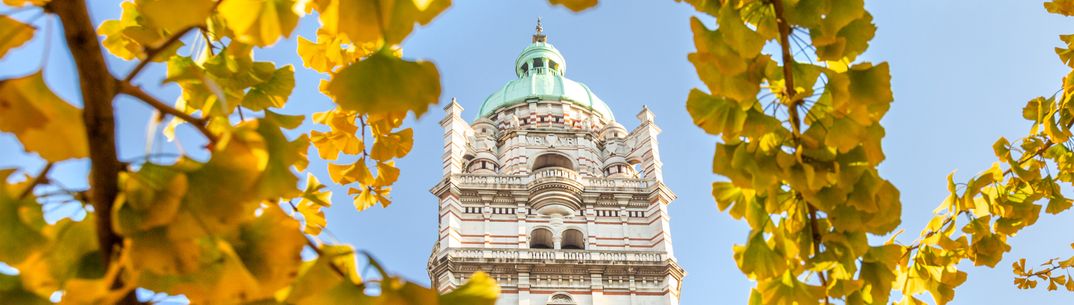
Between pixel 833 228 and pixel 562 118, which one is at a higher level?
pixel 562 118

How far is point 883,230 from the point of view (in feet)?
6.48

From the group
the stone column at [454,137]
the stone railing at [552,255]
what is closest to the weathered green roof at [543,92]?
the stone column at [454,137]

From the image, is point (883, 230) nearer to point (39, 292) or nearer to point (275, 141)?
point (275, 141)

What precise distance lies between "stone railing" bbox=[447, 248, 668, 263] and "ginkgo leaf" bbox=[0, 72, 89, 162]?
19701mm

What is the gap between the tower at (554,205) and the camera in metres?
20.8

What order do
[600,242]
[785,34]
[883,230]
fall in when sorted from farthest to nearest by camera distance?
[600,242] → [883,230] → [785,34]

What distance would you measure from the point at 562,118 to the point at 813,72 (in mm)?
25064

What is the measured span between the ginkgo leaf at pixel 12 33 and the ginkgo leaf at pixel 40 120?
0.46 feet

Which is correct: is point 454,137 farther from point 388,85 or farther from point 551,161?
point 388,85

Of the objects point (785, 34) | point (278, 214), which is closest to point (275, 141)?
point (278, 214)

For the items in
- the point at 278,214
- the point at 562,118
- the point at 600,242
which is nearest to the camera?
the point at 278,214

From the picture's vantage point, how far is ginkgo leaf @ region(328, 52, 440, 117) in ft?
3.88

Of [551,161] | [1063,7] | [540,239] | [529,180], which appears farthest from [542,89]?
[1063,7]

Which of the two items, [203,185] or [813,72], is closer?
[203,185]
